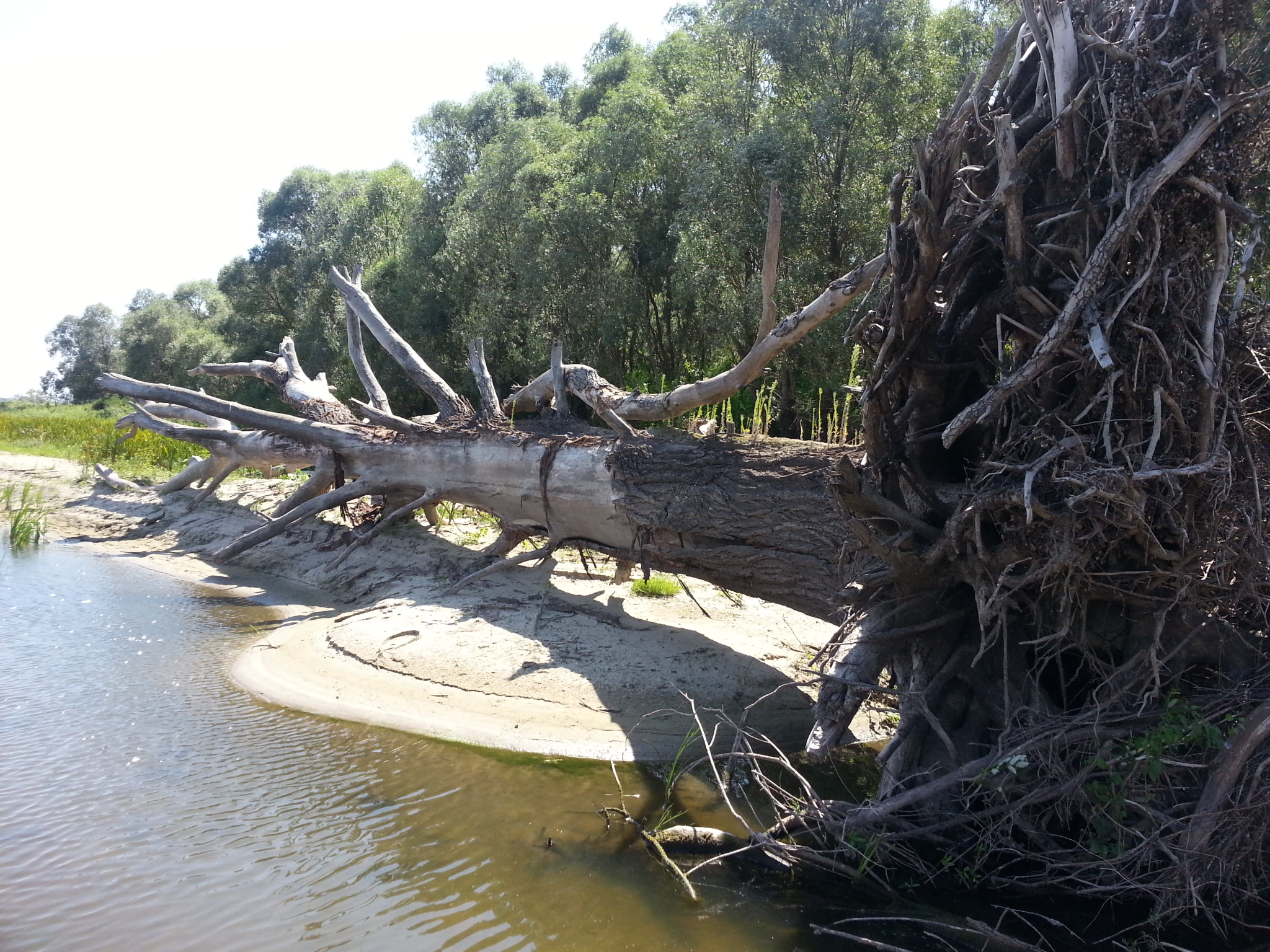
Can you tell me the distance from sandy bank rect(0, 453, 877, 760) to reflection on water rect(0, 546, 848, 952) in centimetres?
32

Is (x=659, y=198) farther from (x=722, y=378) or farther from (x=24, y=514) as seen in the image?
(x=24, y=514)

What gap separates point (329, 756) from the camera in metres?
5.16

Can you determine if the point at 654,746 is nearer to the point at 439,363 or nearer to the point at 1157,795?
the point at 1157,795

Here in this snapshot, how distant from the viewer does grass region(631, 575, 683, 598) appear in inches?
303

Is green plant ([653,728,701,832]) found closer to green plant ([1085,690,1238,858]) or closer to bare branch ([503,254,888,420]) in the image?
green plant ([1085,690,1238,858])

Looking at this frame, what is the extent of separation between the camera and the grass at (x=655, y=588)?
771cm

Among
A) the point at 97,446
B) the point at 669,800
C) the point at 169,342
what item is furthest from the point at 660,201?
the point at 169,342

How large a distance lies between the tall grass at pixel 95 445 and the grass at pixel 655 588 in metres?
9.81

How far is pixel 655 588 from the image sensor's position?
25.3 ft

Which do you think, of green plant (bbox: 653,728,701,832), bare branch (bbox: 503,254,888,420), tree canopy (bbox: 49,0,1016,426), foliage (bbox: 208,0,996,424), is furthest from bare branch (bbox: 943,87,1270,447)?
tree canopy (bbox: 49,0,1016,426)

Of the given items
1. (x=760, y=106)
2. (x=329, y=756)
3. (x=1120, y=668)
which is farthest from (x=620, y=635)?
(x=760, y=106)

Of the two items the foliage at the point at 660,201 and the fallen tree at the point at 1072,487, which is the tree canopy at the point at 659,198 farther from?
the fallen tree at the point at 1072,487

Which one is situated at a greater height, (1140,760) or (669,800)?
(1140,760)

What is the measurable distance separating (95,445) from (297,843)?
14963mm
